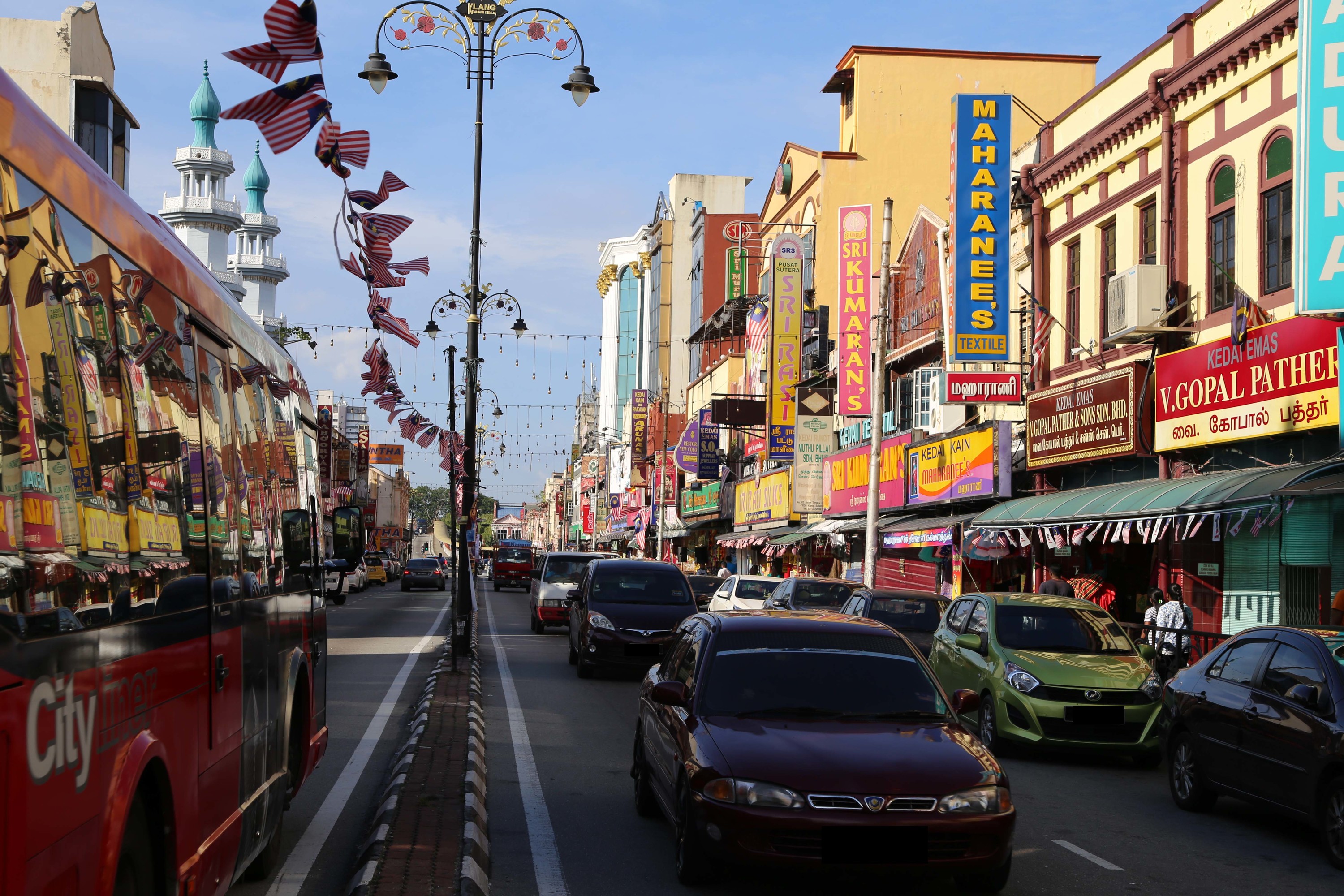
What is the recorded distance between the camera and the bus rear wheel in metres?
4.14

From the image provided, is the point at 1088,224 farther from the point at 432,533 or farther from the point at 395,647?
the point at 432,533

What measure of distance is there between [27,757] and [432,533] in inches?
7443

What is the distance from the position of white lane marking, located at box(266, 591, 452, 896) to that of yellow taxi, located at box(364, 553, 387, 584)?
183 feet

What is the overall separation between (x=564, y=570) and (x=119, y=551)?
27.4m

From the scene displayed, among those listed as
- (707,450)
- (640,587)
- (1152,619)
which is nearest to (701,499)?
(707,450)

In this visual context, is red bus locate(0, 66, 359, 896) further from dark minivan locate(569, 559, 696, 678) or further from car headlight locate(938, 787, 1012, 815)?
dark minivan locate(569, 559, 696, 678)

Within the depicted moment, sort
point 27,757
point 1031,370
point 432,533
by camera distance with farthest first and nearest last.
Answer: point 432,533, point 1031,370, point 27,757

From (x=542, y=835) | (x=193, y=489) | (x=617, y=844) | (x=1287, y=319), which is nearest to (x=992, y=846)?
(x=617, y=844)

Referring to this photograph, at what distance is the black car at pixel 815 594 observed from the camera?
71.3 ft

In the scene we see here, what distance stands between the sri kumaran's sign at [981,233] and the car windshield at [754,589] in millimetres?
5868

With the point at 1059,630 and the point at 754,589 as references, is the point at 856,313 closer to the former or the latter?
the point at 754,589

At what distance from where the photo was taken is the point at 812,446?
4247 centimetres

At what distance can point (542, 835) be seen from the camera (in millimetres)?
8711

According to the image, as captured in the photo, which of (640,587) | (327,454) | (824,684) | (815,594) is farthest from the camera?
(327,454)
